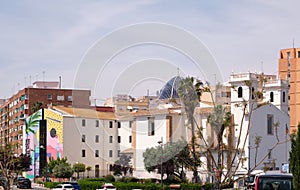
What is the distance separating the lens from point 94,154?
313 feet

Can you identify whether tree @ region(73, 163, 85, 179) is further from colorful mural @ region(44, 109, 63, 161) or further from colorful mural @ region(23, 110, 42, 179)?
colorful mural @ region(23, 110, 42, 179)

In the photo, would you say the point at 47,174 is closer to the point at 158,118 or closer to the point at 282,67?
the point at 158,118

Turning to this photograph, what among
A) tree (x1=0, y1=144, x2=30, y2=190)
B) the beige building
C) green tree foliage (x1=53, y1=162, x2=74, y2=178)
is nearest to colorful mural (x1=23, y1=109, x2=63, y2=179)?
green tree foliage (x1=53, y1=162, x2=74, y2=178)

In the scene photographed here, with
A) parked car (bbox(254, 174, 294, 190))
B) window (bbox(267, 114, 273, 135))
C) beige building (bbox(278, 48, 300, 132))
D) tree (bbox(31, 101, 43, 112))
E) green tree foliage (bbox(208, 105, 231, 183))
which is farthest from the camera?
beige building (bbox(278, 48, 300, 132))

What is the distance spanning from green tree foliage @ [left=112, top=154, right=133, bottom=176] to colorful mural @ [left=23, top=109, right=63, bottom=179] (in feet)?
39.1

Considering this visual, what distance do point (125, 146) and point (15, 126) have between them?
47.6m

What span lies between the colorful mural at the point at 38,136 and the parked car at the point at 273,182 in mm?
69859

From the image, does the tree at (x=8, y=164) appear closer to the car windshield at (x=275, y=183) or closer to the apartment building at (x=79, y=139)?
the car windshield at (x=275, y=183)

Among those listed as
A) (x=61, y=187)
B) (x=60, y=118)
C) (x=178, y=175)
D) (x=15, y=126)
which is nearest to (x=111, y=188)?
(x=61, y=187)

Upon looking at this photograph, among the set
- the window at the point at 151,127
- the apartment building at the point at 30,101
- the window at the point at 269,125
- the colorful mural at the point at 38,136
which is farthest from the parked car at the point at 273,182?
the apartment building at the point at 30,101

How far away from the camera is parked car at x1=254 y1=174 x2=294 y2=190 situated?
2402 centimetres

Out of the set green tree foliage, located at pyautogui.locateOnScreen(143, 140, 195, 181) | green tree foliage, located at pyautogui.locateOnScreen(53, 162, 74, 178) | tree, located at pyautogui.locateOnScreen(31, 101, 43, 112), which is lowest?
green tree foliage, located at pyautogui.locateOnScreen(53, 162, 74, 178)

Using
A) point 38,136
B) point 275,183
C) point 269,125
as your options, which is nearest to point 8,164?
point 275,183

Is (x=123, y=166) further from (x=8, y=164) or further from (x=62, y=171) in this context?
(x=8, y=164)
